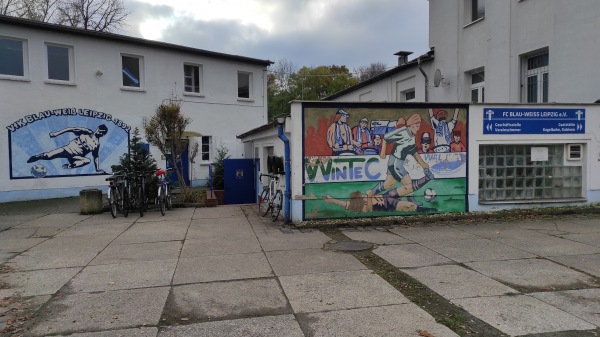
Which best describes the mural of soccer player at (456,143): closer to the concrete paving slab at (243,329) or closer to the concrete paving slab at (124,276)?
the concrete paving slab at (124,276)

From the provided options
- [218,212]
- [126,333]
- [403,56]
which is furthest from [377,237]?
[403,56]

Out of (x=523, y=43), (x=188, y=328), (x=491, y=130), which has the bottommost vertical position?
(x=188, y=328)

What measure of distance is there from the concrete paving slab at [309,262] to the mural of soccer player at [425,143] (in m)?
4.20

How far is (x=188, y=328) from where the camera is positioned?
411 centimetres

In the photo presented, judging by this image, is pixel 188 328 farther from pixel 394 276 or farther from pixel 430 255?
pixel 430 255

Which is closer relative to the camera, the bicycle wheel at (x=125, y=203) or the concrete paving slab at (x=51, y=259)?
the concrete paving slab at (x=51, y=259)

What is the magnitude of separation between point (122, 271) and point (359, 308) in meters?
3.56

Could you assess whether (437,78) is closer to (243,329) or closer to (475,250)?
(475,250)

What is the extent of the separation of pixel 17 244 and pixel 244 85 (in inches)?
589

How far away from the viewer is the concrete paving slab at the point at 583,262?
5.89 meters

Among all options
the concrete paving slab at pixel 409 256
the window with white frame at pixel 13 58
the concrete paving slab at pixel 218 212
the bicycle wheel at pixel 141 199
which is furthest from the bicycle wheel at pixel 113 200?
the window with white frame at pixel 13 58

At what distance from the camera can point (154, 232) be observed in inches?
362

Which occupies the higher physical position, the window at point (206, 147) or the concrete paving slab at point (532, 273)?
the window at point (206, 147)

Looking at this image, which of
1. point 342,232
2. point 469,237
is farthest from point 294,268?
point 469,237
